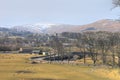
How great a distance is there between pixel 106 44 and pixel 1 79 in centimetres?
8418

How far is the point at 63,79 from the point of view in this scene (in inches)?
1832

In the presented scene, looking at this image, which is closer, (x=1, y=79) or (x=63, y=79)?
(x=1, y=79)

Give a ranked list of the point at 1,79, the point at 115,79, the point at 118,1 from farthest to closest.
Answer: the point at 115,79, the point at 1,79, the point at 118,1

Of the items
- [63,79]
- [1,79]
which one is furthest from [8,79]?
[63,79]

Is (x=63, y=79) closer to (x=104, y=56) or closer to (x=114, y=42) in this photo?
(x=104, y=56)

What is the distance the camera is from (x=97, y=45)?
128250 mm

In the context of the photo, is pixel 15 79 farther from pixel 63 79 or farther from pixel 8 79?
pixel 63 79

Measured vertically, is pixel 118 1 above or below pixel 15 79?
above

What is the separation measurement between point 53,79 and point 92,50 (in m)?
81.2

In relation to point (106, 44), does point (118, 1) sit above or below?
above

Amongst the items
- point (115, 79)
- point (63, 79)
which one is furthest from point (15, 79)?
point (115, 79)

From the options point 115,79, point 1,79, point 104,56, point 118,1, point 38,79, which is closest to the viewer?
point 118,1

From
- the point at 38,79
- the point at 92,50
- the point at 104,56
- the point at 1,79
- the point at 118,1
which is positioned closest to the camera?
the point at 118,1

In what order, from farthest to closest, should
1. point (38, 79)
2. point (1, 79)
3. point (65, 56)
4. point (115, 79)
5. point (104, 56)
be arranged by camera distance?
1. point (65, 56)
2. point (104, 56)
3. point (115, 79)
4. point (38, 79)
5. point (1, 79)
